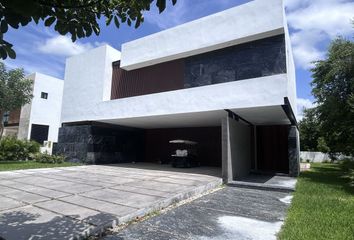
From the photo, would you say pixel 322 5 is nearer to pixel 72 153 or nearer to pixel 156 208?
pixel 156 208

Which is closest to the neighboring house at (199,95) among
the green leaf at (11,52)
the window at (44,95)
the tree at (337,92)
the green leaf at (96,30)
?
the tree at (337,92)

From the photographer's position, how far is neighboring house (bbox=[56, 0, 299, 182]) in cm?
1147

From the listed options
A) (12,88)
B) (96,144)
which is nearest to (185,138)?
(96,144)

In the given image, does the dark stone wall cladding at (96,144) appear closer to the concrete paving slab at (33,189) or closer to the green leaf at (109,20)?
the concrete paving slab at (33,189)

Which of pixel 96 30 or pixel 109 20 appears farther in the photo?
pixel 109 20

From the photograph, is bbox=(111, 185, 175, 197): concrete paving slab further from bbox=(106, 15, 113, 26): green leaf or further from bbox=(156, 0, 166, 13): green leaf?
bbox=(156, 0, 166, 13): green leaf

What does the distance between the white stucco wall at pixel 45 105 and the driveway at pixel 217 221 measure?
81.0 ft

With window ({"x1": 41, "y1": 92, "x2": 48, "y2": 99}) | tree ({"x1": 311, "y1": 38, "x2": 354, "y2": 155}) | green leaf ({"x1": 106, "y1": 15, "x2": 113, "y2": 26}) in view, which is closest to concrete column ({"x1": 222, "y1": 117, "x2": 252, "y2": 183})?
tree ({"x1": 311, "y1": 38, "x2": 354, "y2": 155})

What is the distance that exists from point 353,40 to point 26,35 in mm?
17506

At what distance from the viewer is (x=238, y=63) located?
1285 centimetres

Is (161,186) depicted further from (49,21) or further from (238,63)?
(49,21)

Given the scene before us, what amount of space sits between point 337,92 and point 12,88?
20.7 m

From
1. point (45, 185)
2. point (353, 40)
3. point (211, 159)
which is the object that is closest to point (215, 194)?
point (45, 185)

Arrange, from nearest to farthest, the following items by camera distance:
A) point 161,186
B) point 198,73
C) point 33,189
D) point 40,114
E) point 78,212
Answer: point 78,212, point 33,189, point 161,186, point 198,73, point 40,114
